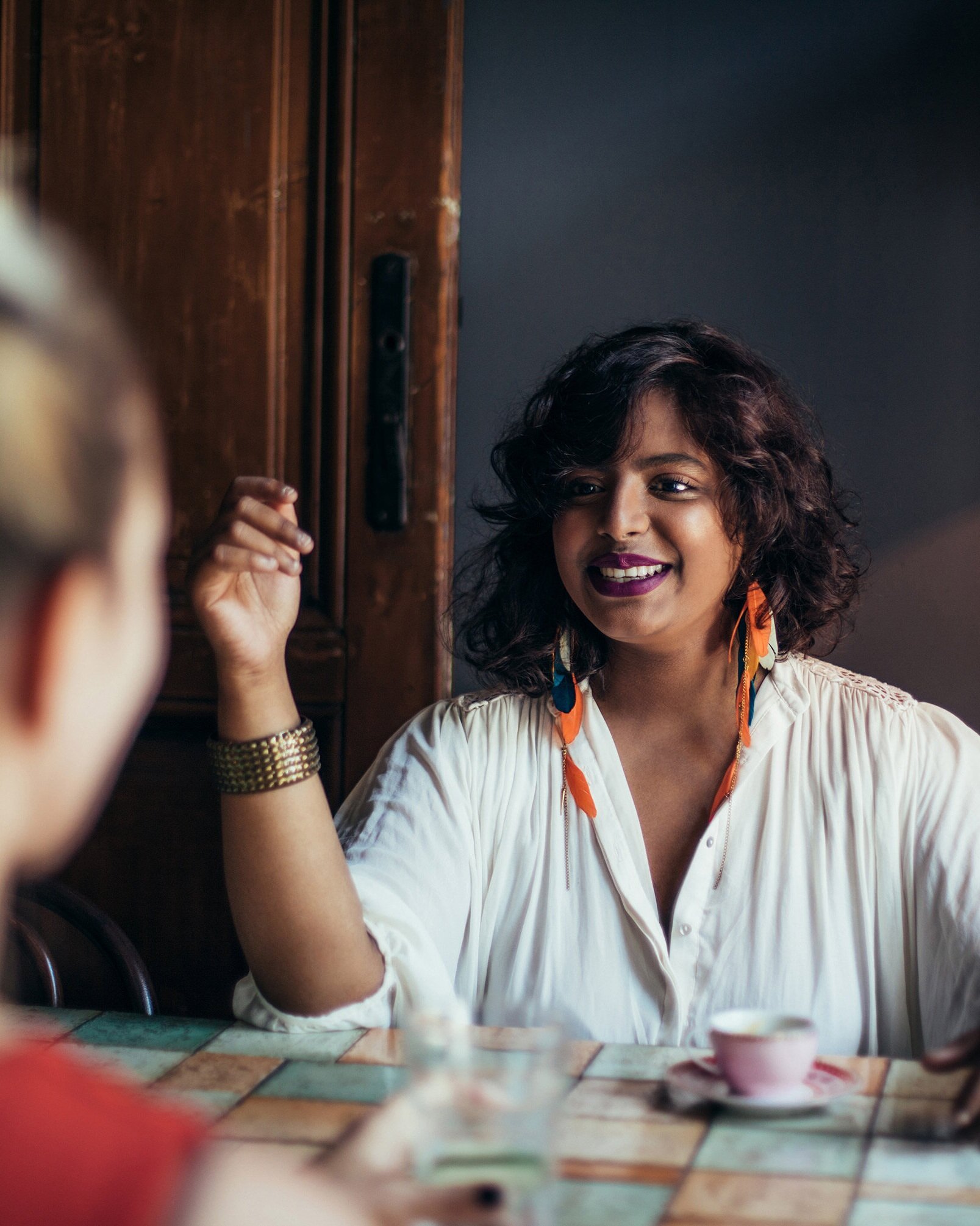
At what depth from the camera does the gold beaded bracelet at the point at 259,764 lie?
1.29 meters

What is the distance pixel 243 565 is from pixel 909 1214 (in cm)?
86

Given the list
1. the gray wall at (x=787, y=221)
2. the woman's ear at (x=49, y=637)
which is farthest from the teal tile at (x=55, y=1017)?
the gray wall at (x=787, y=221)

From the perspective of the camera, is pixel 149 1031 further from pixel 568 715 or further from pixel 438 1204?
pixel 568 715

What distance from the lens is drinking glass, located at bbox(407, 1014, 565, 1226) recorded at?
26.9 inches

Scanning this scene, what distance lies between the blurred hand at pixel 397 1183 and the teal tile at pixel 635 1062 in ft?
1.08

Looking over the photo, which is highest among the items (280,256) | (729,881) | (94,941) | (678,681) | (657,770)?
(280,256)

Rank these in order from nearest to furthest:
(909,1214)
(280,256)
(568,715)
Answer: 1. (909,1214)
2. (568,715)
3. (280,256)

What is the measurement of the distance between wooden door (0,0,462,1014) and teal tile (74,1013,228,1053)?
35.6 inches

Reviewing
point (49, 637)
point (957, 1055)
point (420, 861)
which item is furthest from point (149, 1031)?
point (49, 637)

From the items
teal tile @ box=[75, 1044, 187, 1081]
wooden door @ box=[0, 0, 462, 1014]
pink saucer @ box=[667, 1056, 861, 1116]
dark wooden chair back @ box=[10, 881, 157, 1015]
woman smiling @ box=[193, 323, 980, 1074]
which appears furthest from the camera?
wooden door @ box=[0, 0, 462, 1014]

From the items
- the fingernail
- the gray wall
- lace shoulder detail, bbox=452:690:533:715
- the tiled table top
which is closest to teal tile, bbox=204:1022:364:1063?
the tiled table top

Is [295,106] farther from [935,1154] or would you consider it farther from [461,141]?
[935,1154]

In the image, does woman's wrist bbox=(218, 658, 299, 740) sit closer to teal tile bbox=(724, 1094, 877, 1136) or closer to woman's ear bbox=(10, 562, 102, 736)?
teal tile bbox=(724, 1094, 877, 1136)

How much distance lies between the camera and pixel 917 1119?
0.91m
